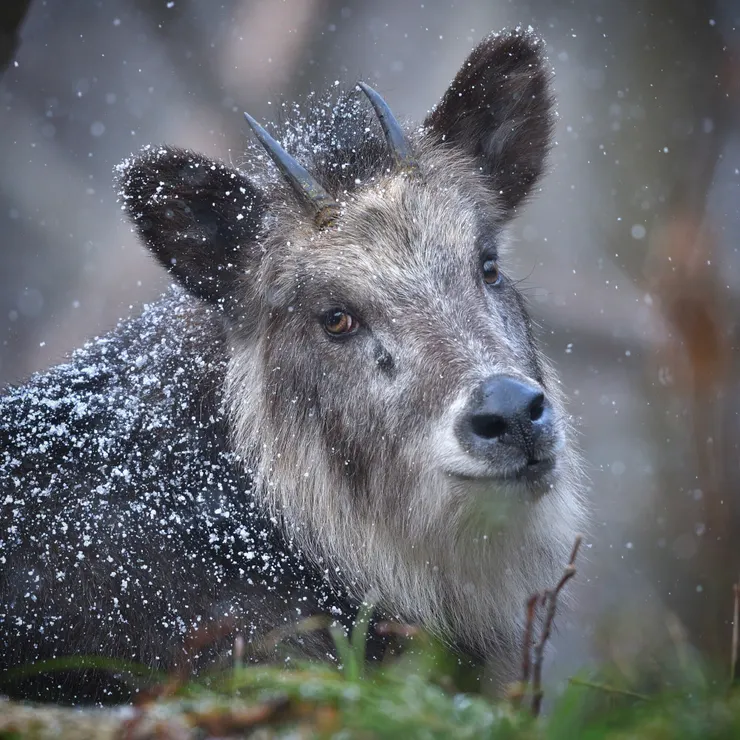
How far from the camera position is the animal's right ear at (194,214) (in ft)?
13.5

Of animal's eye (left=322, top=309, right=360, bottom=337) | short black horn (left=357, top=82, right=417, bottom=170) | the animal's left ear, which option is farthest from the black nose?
the animal's left ear

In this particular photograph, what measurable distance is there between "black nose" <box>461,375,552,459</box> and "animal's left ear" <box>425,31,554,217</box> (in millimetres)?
1810

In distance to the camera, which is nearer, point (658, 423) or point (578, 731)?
point (578, 731)

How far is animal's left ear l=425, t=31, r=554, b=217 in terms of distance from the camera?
4.56 metres

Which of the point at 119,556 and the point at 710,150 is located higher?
the point at 710,150

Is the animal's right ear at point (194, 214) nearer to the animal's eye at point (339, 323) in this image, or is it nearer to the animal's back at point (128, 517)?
the animal's back at point (128, 517)

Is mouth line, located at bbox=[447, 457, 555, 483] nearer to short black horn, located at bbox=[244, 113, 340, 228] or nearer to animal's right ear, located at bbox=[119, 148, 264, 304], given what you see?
short black horn, located at bbox=[244, 113, 340, 228]

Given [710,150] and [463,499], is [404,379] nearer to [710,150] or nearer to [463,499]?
[463,499]

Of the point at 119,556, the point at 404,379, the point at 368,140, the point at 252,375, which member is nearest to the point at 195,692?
Result: the point at 119,556

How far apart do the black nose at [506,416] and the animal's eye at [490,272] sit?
3.06 ft

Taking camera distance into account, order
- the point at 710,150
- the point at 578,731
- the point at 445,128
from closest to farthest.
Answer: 1. the point at 578,731
2. the point at 445,128
3. the point at 710,150

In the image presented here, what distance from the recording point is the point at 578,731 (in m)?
1.78

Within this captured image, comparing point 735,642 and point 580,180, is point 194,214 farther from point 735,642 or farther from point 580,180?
point 580,180

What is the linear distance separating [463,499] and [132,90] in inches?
334
